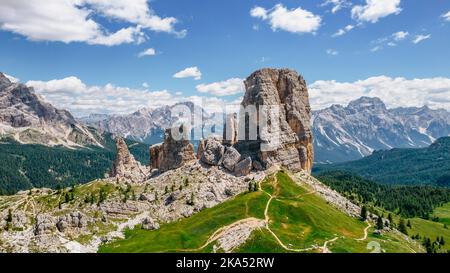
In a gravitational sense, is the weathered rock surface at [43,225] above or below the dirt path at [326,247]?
above

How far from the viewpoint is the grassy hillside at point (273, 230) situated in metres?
145

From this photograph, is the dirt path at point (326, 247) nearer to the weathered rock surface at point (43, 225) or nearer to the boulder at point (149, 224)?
the boulder at point (149, 224)

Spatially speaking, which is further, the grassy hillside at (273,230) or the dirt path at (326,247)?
the grassy hillside at (273,230)

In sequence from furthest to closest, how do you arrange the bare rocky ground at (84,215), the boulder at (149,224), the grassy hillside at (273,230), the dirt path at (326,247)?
1. the boulder at (149,224)
2. the bare rocky ground at (84,215)
3. the grassy hillside at (273,230)
4. the dirt path at (326,247)

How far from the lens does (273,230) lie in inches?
6048

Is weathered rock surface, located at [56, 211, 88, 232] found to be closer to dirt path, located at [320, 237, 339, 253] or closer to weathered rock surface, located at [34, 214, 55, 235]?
weathered rock surface, located at [34, 214, 55, 235]

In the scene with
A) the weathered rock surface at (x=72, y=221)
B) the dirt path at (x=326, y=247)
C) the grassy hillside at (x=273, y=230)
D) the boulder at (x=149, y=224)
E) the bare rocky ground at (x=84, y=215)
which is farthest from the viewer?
the boulder at (x=149, y=224)

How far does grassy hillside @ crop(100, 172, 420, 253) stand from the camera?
145000mm

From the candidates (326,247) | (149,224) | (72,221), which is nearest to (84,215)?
(72,221)

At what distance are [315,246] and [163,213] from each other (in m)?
70.3

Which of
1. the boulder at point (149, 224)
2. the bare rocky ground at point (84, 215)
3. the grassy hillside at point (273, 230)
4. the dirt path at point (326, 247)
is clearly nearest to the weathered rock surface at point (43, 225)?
the bare rocky ground at point (84, 215)

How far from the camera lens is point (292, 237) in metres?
149
